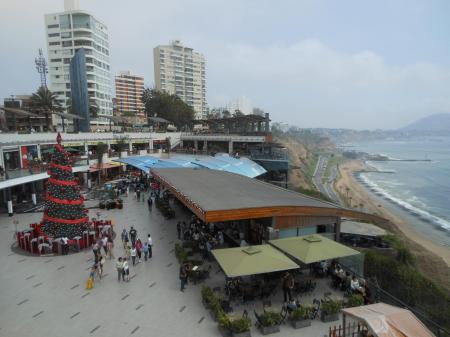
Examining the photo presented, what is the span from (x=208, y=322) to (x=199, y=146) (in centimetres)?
4821

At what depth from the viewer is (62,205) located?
16484mm

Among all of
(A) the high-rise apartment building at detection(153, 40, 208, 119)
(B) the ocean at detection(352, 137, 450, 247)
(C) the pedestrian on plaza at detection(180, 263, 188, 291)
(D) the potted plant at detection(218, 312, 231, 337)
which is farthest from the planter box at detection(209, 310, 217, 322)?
(A) the high-rise apartment building at detection(153, 40, 208, 119)

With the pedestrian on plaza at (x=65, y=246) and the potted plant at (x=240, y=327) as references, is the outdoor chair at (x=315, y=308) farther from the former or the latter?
the pedestrian on plaza at (x=65, y=246)

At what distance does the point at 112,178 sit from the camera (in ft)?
125

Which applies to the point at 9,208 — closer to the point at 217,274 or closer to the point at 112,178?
the point at 112,178

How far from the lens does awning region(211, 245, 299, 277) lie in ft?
33.4

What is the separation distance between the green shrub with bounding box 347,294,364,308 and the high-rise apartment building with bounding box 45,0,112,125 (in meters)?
70.8

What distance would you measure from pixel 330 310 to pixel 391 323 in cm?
291

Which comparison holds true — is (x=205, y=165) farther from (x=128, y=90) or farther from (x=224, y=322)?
(x=128, y=90)

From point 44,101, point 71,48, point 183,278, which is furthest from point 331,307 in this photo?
point 71,48

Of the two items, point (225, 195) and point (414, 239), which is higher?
point (225, 195)

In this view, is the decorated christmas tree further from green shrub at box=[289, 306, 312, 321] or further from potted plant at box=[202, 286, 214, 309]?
green shrub at box=[289, 306, 312, 321]

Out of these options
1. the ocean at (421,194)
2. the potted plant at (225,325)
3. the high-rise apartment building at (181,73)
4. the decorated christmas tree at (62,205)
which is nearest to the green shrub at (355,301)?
the potted plant at (225,325)

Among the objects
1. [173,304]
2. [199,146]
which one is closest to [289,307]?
[173,304]
